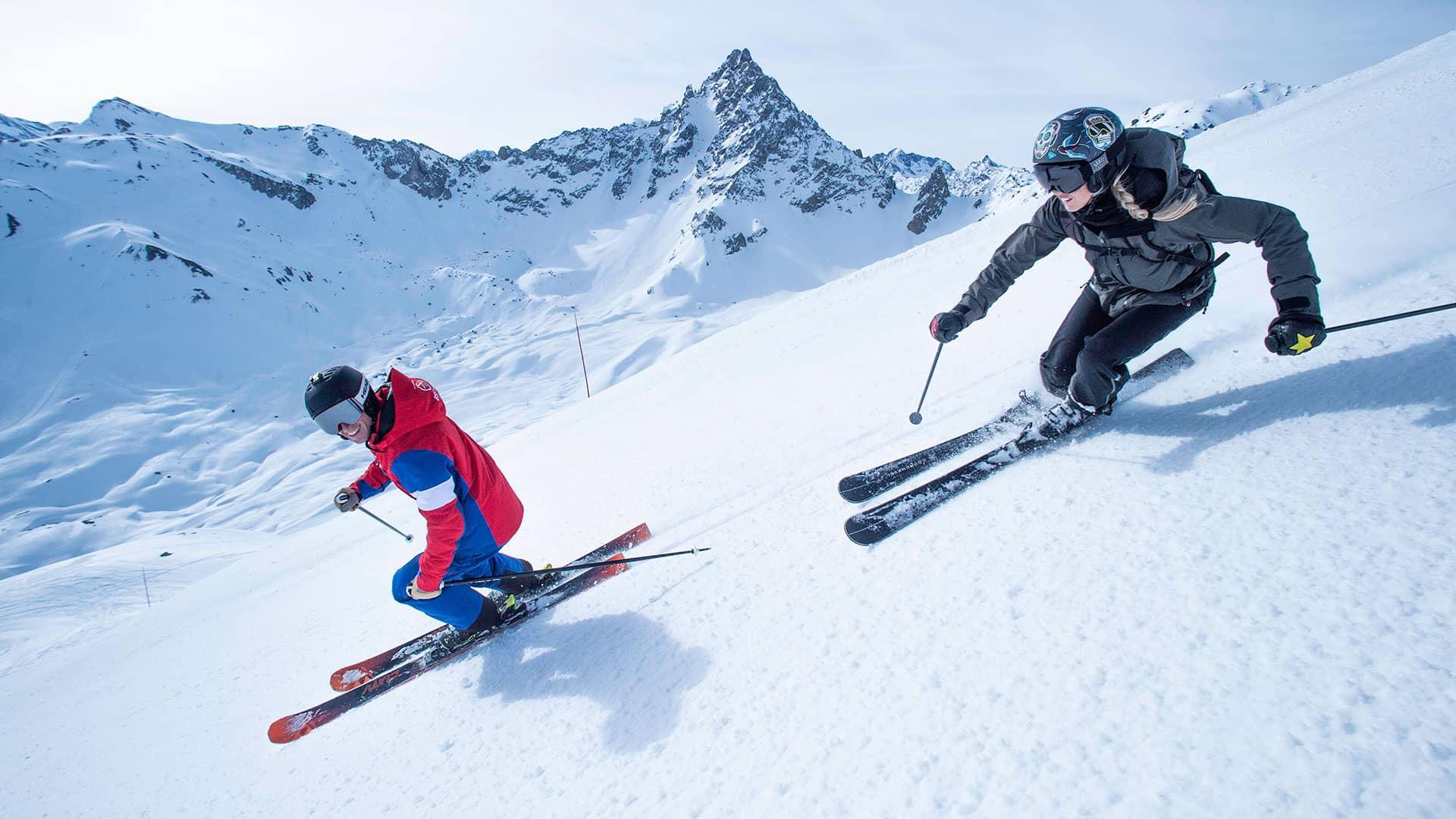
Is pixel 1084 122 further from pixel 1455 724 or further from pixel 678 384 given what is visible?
pixel 678 384

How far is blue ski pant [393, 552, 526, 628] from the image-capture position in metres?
3.24

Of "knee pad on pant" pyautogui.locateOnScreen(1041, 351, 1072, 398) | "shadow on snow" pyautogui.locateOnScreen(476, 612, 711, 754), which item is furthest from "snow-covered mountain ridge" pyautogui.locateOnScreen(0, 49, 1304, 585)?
"knee pad on pant" pyautogui.locateOnScreen(1041, 351, 1072, 398)

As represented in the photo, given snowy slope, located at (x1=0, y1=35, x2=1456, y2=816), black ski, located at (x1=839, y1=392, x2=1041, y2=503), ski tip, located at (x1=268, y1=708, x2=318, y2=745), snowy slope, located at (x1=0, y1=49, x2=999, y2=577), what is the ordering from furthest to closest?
1. snowy slope, located at (x1=0, y1=49, x2=999, y2=577)
2. black ski, located at (x1=839, y1=392, x2=1041, y2=503)
3. ski tip, located at (x1=268, y1=708, x2=318, y2=745)
4. snowy slope, located at (x1=0, y1=35, x2=1456, y2=816)

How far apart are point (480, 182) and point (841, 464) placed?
128983mm

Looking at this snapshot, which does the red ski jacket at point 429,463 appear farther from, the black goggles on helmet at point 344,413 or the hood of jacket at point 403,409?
the black goggles on helmet at point 344,413

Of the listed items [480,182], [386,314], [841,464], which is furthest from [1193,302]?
[480,182]

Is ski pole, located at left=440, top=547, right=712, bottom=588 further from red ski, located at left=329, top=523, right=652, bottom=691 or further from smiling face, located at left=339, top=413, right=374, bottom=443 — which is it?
smiling face, located at left=339, top=413, right=374, bottom=443

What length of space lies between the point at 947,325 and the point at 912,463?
97cm

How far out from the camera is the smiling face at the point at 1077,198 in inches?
110

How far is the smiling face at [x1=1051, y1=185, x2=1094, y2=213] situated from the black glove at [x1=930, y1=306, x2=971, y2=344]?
35.8 inches

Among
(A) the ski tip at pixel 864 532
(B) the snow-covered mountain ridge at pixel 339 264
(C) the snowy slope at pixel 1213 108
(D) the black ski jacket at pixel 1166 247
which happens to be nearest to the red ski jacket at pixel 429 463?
(A) the ski tip at pixel 864 532

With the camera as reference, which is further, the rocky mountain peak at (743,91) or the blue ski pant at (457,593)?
the rocky mountain peak at (743,91)

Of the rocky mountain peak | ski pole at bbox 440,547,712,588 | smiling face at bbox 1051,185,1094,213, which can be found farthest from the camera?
the rocky mountain peak

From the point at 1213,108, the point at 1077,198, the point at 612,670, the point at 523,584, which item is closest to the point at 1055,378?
the point at 1077,198
